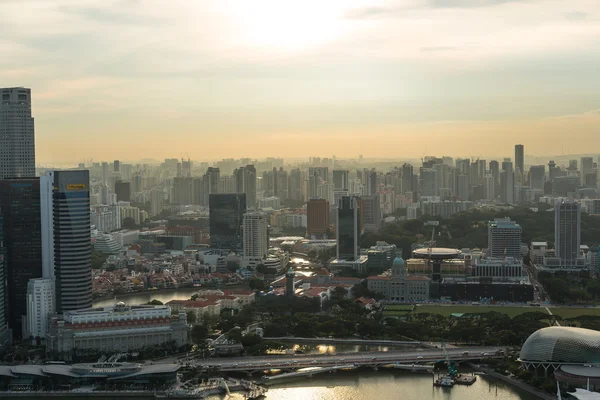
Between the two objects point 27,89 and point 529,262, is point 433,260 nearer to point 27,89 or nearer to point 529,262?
point 529,262

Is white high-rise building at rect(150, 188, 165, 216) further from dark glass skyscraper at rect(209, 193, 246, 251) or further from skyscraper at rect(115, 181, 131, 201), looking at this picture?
dark glass skyscraper at rect(209, 193, 246, 251)

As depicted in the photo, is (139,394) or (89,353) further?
(89,353)

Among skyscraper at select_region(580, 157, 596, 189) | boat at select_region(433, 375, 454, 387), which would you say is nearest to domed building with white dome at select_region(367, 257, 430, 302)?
boat at select_region(433, 375, 454, 387)

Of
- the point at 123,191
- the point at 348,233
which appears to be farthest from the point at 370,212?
the point at 123,191

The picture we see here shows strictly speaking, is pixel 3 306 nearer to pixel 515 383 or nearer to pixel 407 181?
pixel 515 383

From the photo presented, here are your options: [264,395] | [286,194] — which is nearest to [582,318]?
[264,395]

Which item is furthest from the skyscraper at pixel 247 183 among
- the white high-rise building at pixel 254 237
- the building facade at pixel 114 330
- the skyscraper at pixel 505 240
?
the building facade at pixel 114 330

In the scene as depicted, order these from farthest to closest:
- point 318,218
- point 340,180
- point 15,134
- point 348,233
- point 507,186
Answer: point 340,180 → point 507,186 → point 318,218 → point 348,233 → point 15,134
